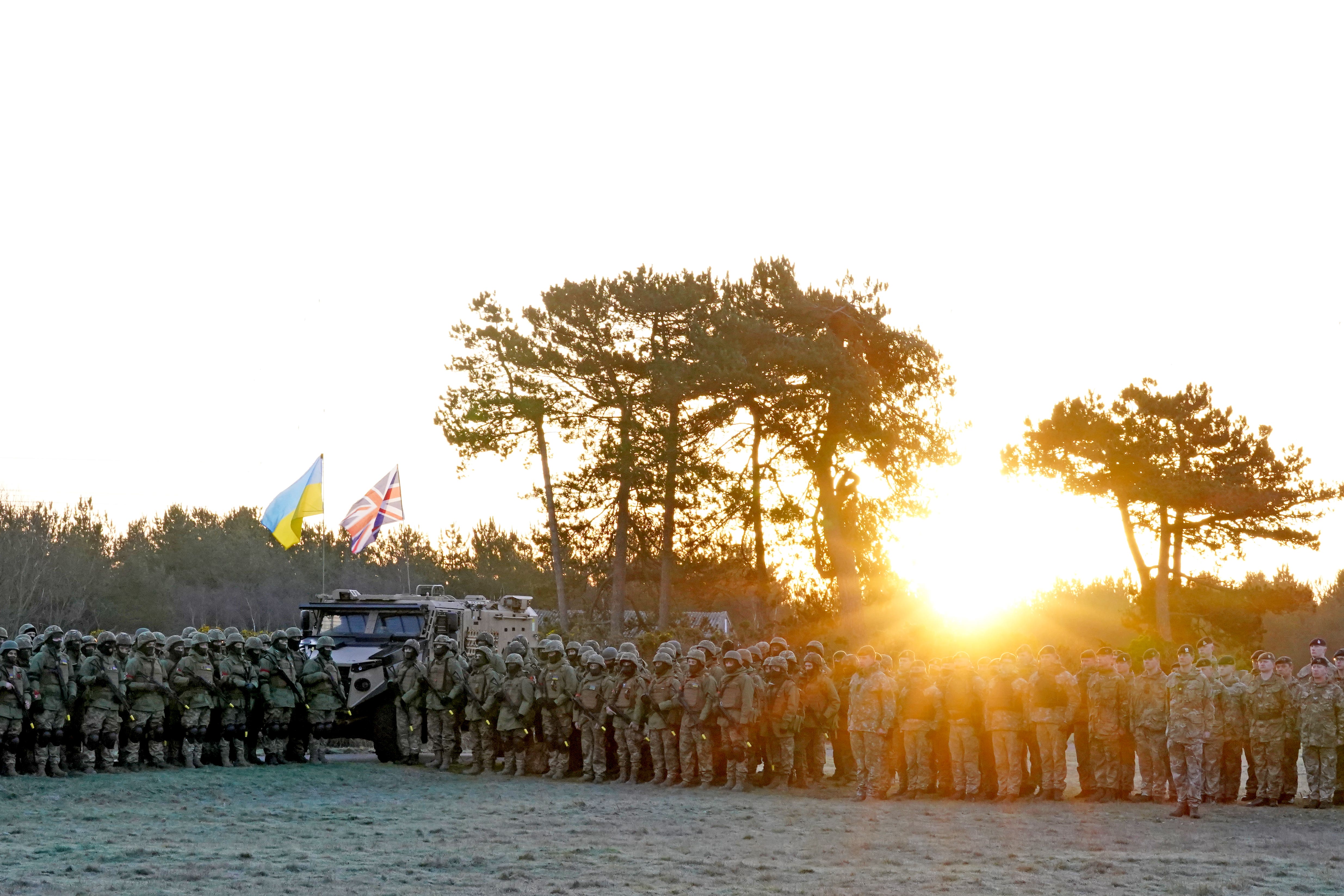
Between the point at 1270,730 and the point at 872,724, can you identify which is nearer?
the point at 1270,730

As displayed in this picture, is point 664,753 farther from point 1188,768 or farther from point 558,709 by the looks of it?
point 1188,768

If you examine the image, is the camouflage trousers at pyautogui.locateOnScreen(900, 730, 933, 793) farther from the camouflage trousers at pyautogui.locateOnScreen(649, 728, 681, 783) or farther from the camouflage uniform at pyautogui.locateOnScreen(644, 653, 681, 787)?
the camouflage trousers at pyautogui.locateOnScreen(649, 728, 681, 783)

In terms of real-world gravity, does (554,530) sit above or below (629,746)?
above

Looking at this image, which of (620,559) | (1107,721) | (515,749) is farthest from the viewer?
(620,559)

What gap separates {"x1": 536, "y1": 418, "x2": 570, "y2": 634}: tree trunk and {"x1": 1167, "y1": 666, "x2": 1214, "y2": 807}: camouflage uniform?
78.2 ft

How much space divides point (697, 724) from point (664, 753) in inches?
27.4

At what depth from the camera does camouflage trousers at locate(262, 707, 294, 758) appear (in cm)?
1870

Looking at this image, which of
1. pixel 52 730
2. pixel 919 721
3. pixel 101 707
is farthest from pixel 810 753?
pixel 52 730

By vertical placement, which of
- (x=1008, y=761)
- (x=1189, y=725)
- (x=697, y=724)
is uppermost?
(x=1189, y=725)

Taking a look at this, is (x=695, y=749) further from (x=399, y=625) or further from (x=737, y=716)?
(x=399, y=625)

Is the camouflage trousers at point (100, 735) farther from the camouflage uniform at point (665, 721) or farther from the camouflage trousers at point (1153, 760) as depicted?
the camouflage trousers at point (1153, 760)

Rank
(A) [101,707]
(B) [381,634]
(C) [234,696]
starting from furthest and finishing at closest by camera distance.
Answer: (B) [381,634], (C) [234,696], (A) [101,707]

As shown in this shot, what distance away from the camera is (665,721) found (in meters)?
17.2

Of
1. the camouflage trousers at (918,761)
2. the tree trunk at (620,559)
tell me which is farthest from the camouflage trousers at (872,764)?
the tree trunk at (620,559)
